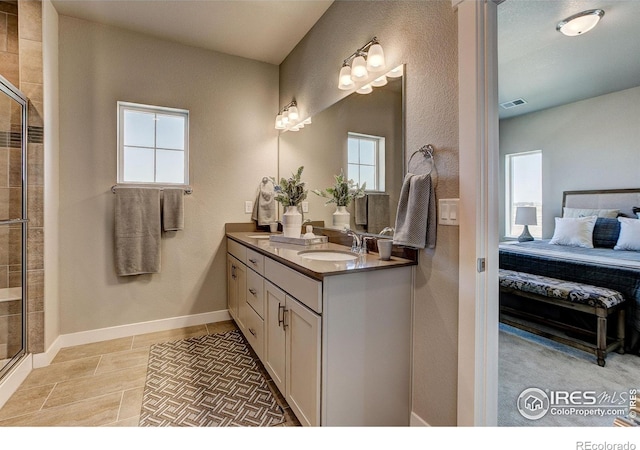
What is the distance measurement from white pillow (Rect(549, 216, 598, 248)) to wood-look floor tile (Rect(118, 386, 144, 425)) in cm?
457

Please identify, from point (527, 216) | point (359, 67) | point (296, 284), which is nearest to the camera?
point (296, 284)

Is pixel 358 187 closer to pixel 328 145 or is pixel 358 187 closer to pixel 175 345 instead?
pixel 328 145

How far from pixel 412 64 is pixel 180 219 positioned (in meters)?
2.20

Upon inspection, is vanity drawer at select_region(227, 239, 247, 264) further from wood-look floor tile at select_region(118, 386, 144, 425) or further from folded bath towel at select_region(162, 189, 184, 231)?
wood-look floor tile at select_region(118, 386, 144, 425)

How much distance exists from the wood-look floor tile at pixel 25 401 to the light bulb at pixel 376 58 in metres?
2.68

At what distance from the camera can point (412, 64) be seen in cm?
154

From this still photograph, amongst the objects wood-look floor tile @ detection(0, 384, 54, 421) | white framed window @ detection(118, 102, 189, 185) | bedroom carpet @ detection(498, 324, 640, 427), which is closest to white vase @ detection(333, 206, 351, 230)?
bedroom carpet @ detection(498, 324, 640, 427)

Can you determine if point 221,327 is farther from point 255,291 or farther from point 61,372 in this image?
point 61,372

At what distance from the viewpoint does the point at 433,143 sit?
56.6 inches

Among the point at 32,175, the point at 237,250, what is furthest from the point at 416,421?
the point at 32,175

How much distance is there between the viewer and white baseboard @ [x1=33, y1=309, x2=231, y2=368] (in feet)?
7.26

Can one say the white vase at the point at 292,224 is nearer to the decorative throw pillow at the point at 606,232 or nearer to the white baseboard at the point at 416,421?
the white baseboard at the point at 416,421

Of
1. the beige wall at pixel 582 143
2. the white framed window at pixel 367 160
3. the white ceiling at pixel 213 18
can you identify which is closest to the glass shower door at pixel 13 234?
the white ceiling at pixel 213 18

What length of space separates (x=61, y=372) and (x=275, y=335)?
1583 millimetres
